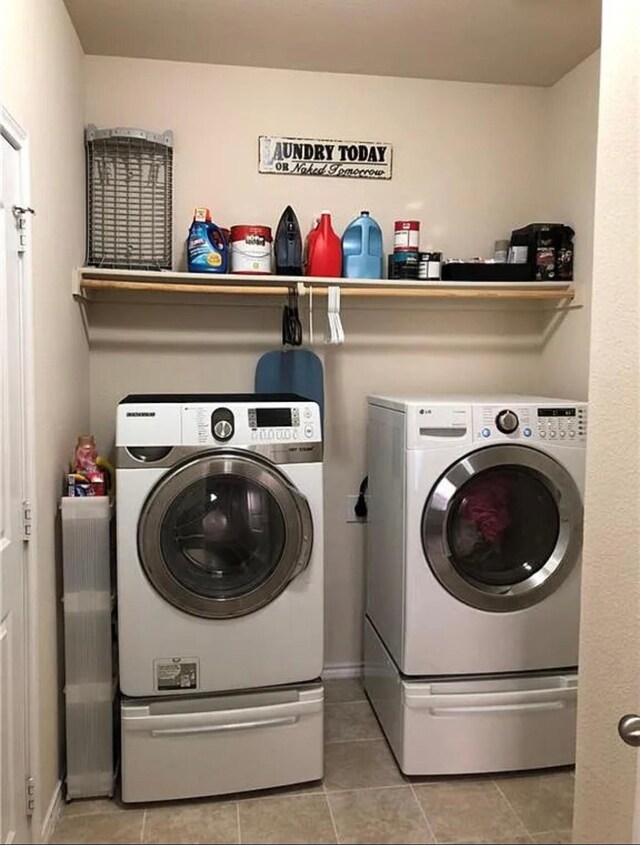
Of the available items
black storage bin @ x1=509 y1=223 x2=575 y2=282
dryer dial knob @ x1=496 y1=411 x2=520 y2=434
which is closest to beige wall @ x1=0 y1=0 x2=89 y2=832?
dryer dial knob @ x1=496 y1=411 x2=520 y2=434

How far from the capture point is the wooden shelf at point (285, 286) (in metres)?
2.61

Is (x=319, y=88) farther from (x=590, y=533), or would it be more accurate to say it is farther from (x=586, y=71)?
(x=590, y=533)

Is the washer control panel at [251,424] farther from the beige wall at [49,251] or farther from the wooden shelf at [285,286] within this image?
the wooden shelf at [285,286]

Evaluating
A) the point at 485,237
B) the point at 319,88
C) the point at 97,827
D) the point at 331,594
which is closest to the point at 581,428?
the point at 485,237

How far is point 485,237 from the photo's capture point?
121 inches

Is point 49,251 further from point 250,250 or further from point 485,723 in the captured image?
point 485,723

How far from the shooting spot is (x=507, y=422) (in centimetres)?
233

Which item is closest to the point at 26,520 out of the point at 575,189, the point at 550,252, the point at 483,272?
the point at 483,272

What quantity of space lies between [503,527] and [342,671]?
1.12 meters

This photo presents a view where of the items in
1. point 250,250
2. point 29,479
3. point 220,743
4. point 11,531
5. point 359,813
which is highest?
point 250,250

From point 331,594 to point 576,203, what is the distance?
1.89 metres

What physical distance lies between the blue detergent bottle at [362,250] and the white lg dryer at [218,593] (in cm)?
77

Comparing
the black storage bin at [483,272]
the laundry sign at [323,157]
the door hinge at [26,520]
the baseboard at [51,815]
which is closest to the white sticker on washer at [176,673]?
the baseboard at [51,815]

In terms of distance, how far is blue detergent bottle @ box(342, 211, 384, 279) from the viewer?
2801 millimetres
